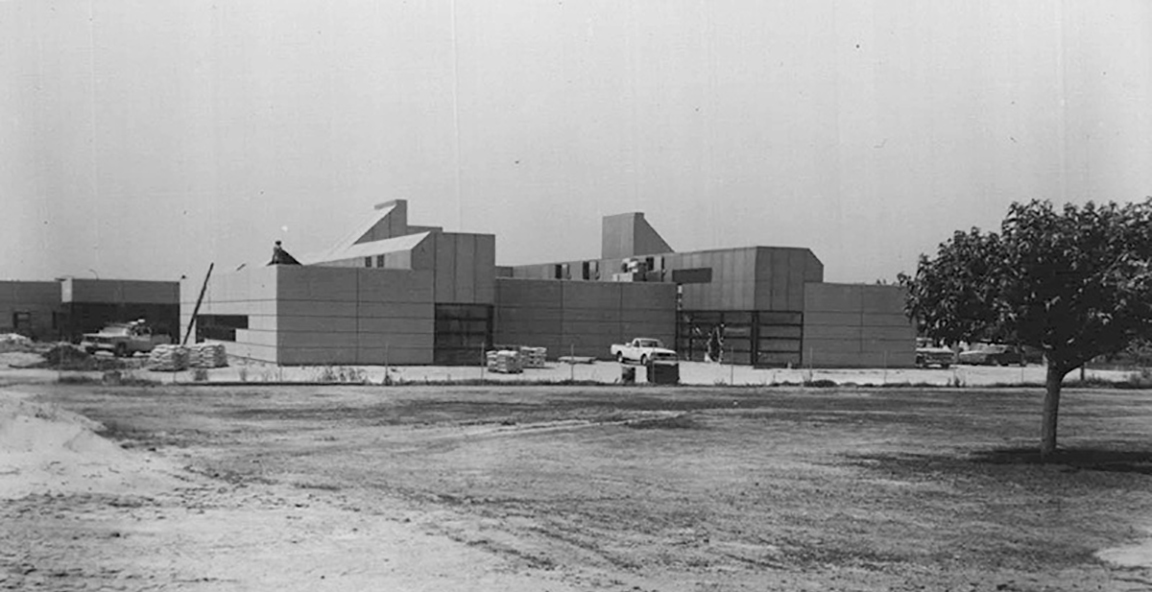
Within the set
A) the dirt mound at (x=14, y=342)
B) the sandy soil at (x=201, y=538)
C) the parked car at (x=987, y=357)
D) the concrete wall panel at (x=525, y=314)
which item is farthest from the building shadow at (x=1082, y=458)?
the parked car at (x=987, y=357)

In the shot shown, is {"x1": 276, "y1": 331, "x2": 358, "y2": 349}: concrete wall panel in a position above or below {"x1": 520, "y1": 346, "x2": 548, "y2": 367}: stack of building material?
above

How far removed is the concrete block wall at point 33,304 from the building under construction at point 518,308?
31.3ft

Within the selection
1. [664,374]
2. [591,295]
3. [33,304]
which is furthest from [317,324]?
[591,295]

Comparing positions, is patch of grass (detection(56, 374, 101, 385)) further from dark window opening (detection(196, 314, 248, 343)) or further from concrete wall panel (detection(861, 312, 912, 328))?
concrete wall panel (detection(861, 312, 912, 328))

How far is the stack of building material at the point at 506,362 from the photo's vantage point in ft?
163

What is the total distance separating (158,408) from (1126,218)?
23519 mm

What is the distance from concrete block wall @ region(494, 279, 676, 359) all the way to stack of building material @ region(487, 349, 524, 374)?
1316cm

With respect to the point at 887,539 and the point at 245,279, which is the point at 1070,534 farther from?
the point at 245,279

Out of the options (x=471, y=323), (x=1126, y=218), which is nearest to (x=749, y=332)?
(x=471, y=323)

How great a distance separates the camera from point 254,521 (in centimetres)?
1211

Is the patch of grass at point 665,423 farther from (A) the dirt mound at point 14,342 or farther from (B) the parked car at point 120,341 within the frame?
(B) the parked car at point 120,341

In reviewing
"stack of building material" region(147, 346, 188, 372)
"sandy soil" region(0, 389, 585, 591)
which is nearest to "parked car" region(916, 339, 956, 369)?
"stack of building material" region(147, 346, 188, 372)

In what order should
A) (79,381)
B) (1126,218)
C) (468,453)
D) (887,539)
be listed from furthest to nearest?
(79,381) < (468,453) < (1126,218) < (887,539)

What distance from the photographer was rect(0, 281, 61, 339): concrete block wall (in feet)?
184
